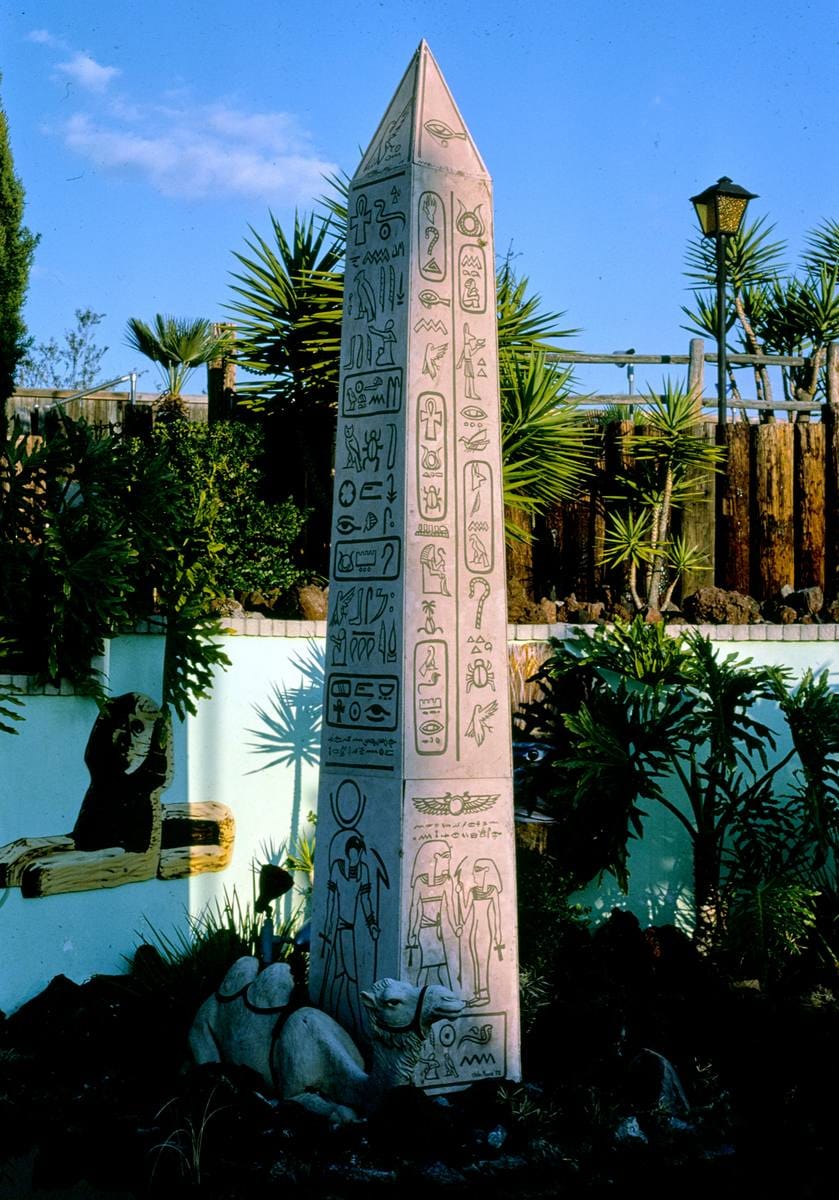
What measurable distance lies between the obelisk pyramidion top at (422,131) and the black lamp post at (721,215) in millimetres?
5226

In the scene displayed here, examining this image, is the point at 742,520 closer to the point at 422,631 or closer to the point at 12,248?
the point at 422,631

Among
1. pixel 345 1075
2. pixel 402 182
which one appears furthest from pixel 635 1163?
pixel 402 182

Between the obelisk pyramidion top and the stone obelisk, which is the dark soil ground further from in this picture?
the obelisk pyramidion top

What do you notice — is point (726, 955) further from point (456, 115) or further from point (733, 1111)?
point (456, 115)

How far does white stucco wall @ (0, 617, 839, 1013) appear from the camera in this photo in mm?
6848

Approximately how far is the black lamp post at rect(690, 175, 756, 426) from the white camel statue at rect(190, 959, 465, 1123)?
22.6 feet

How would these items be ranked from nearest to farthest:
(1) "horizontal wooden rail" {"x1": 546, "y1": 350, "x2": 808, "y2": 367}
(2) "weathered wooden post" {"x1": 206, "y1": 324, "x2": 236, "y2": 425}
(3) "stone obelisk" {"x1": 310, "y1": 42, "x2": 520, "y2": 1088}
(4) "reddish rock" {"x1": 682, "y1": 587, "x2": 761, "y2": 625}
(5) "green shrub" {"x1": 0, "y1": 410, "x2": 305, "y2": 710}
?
(3) "stone obelisk" {"x1": 310, "y1": 42, "x2": 520, "y2": 1088}, (5) "green shrub" {"x1": 0, "y1": 410, "x2": 305, "y2": 710}, (4) "reddish rock" {"x1": 682, "y1": 587, "x2": 761, "y2": 625}, (2) "weathered wooden post" {"x1": 206, "y1": 324, "x2": 236, "y2": 425}, (1) "horizontal wooden rail" {"x1": 546, "y1": 350, "x2": 808, "y2": 367}

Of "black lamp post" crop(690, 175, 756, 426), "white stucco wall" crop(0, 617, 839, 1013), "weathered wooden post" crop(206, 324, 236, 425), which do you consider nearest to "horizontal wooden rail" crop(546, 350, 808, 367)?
"black lamp post" crop(690, 175, 756, 426)

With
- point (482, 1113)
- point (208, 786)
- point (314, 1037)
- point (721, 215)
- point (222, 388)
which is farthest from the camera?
point (721, 215)

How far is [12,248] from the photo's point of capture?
1380 centimetres

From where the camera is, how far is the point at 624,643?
340 inches

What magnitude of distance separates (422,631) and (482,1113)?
189 cm

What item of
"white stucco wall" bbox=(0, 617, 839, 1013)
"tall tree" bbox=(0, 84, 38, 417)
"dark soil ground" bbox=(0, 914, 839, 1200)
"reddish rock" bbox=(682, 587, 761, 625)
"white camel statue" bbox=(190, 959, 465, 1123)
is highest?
"tall tree" bbox=(0, 84, 38, 417)

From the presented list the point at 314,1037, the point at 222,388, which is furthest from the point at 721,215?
the point at 314,1037
